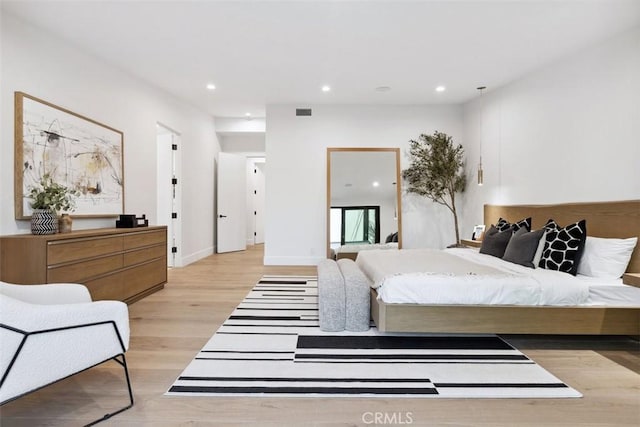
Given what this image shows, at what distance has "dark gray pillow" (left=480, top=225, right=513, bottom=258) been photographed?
11.9 ft

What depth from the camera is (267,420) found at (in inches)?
67.4

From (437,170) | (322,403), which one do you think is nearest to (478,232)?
(437,170)

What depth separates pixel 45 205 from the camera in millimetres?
2875

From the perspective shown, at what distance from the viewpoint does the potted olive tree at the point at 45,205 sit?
2820 mm

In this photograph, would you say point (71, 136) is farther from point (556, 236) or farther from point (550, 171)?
point (550, 171)

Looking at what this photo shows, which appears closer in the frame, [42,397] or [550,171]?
[42,397]

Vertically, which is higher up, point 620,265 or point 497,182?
point 497,182

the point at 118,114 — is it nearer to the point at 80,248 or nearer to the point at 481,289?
the point at 80,248

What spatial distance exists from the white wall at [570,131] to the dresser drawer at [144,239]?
15.2 feet

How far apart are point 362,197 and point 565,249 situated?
322 centimetres

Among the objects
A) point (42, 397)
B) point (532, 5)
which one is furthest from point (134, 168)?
point (532, 5)

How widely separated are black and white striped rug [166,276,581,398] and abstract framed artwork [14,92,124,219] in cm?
205

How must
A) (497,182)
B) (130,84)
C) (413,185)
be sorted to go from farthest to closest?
(413,185)
(497,182)
(130,84)

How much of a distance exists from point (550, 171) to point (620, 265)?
1444 millimetres
